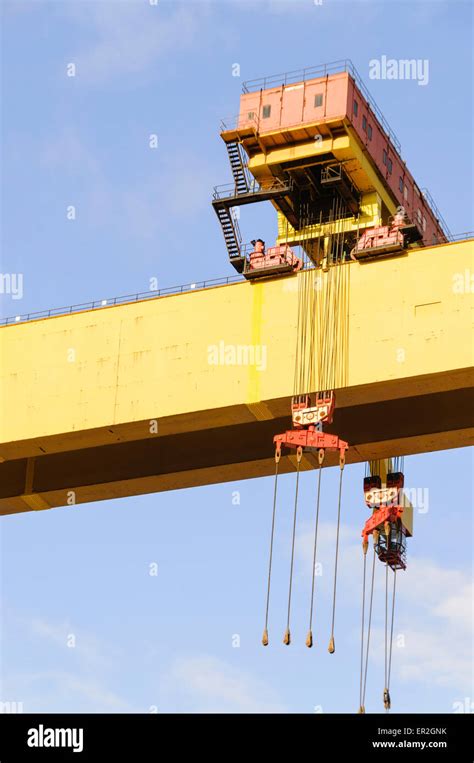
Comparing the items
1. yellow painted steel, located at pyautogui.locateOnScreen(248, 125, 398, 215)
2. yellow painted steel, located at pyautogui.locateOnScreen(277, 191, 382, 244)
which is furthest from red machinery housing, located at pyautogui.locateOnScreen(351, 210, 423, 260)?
yellow painted steel, located at pyautogui.locateOnScreen(277, 191, 382, 244)

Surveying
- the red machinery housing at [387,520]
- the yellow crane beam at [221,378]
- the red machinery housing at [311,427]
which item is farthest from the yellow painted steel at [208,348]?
the red machinery housing at [387,520]

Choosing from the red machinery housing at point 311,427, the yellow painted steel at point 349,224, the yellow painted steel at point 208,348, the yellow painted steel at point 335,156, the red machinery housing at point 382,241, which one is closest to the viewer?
the yellow painted steel at point 208,348

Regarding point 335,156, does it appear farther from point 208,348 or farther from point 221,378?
point 221,378

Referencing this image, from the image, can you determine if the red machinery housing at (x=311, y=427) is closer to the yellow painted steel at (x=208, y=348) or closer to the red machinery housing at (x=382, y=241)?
the yellow painted steel at (x=208, y=348)

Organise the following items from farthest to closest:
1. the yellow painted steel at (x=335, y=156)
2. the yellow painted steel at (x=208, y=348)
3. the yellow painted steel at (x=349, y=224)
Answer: the yellow painted steel at (x=349, y=224) < the yellow painted steel at (x=335, y=156) < the yellow painted steel at (x=208, y=348)

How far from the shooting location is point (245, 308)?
33188 mm

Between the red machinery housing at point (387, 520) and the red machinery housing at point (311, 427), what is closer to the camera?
the red machinery housing at point (311, 427)

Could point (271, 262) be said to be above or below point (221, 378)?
above

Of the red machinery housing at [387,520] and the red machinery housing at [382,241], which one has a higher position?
the red machinery housing at [382,241]

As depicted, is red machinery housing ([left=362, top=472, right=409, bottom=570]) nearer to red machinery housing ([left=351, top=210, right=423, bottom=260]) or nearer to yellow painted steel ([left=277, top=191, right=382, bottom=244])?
yellow painted steel ([left=277, top=191, right=382, bottom=244])

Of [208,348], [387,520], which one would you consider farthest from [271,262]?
[387,520]

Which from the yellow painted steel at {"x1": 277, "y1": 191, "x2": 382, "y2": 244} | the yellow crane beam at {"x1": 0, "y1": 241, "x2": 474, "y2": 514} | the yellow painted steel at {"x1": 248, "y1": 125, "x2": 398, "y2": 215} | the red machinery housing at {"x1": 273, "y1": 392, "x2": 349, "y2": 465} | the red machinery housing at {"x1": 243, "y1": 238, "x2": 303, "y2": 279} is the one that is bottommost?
the red machinery housing at {"x1": 273, "y1": 392, "x2": 349, "y2": 465}

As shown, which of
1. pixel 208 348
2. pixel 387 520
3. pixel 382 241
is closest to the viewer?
pixel 382 241
